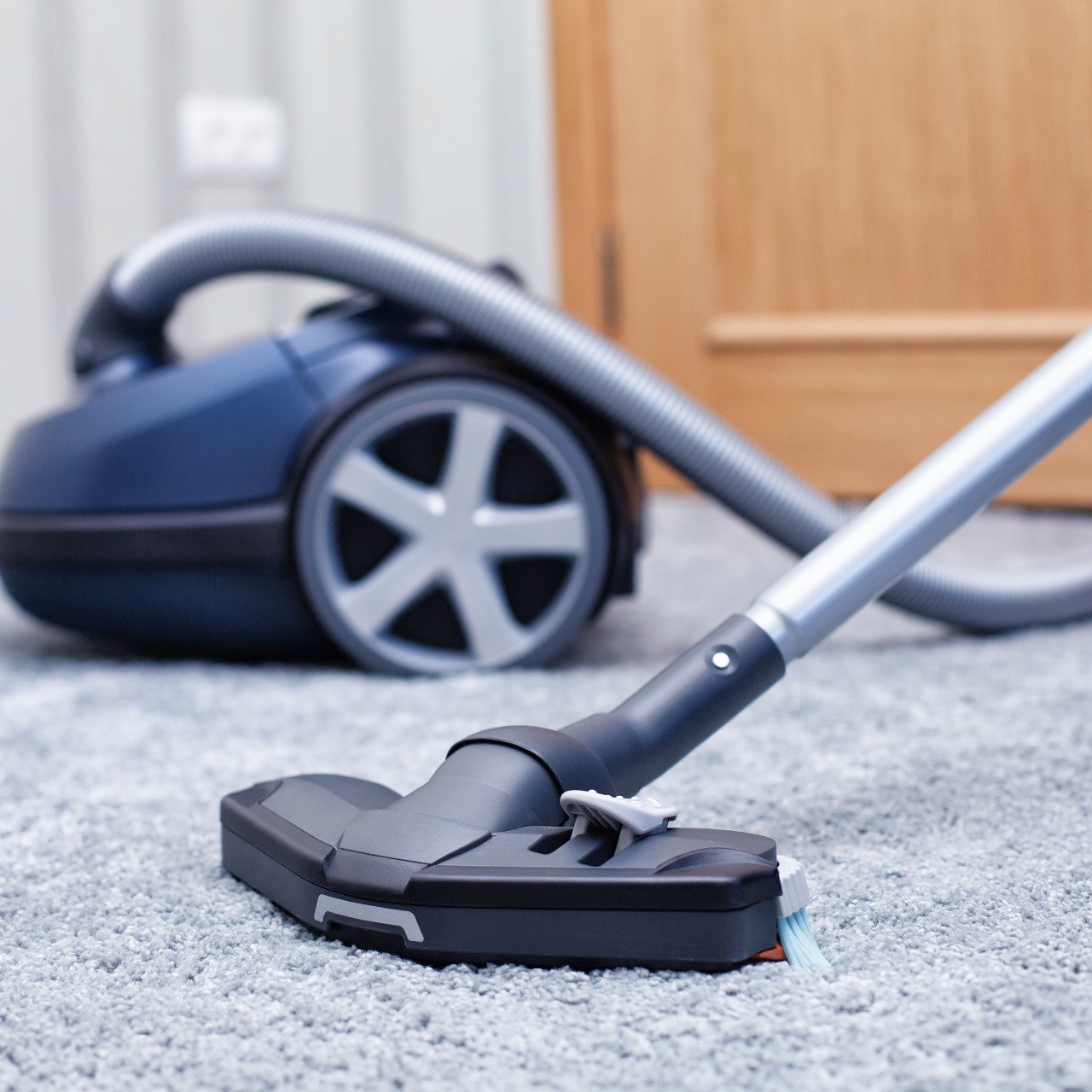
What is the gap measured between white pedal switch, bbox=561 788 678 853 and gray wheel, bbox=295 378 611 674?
0.45 m

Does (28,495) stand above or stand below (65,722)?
above

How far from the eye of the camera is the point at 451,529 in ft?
2.93

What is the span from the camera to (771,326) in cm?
172

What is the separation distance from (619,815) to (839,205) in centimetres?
138

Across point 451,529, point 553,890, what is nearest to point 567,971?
point 553,890

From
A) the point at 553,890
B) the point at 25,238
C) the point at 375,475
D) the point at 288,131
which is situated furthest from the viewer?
the point at 288,131

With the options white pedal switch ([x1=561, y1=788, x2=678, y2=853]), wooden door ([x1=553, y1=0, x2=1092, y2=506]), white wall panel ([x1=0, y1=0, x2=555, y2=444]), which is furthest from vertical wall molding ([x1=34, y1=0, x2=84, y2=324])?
white pedal switch ([x1=561, y1=788, x2=678, y2=853])

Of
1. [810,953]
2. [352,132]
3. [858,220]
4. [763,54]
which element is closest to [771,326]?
[858,220]

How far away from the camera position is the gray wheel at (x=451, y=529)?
893 mm

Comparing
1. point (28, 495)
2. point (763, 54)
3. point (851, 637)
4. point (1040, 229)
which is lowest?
point (851, 637)

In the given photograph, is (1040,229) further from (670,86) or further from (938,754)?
(938,754)

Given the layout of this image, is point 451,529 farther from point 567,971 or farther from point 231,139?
point 231,139

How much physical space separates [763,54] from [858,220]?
9.7 inches

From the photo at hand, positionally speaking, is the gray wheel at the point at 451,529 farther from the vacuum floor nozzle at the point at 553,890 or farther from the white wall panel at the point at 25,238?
Answer: the white wall panel at the point at 25,238
